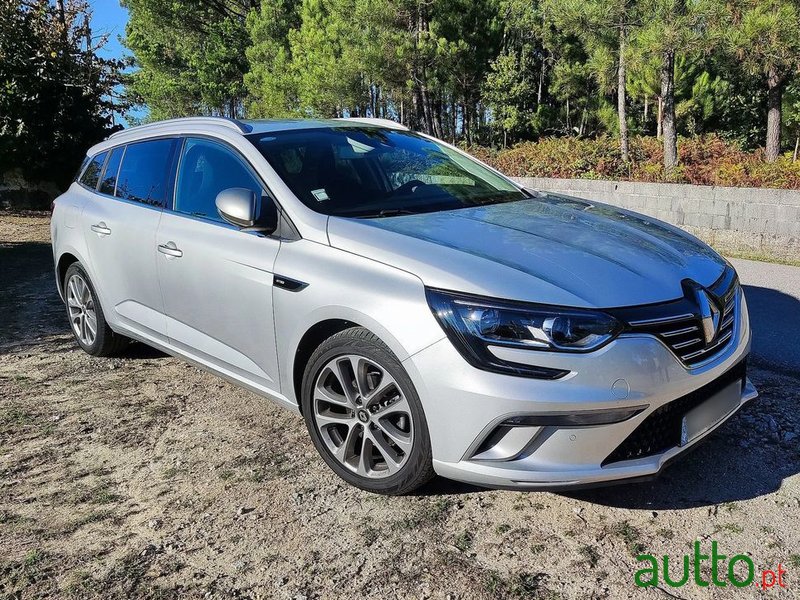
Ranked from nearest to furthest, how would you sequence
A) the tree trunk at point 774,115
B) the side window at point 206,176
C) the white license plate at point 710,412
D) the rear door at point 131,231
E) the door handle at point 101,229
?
the white license plate at point 710,412 → the side window at point 206,176 → the rear door at point 131,231 → the door handle at point 101,229 → the tree trunk at point 774,115

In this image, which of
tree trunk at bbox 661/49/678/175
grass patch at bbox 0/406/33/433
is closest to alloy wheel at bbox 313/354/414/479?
grass patch at bbox 0/406/33/433

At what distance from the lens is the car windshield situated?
3424mm

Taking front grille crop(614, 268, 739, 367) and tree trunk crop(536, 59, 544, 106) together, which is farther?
tree trunk crop(536, 59, 544, 106)

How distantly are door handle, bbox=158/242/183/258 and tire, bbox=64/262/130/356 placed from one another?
3.94ft

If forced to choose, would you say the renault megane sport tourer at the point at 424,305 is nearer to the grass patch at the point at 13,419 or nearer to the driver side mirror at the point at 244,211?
the driver side mirror at the point at 244,211

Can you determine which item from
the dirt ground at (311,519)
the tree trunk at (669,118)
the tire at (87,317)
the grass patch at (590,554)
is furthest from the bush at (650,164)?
the tire at (87,317)

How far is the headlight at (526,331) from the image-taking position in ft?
8.10

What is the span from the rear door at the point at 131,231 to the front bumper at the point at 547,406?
7.20ft

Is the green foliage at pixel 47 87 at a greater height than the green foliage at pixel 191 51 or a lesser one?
lesser

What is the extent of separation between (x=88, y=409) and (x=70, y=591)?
6.18 feet

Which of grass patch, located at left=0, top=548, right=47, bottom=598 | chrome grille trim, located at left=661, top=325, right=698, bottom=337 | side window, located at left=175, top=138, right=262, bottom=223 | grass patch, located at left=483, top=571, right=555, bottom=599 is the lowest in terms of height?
grass patch, located at left=483, top=571, right=555, bottom=599

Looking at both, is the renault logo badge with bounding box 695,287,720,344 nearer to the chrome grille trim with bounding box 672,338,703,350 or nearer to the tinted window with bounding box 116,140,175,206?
the chrome grille trim with bounding box 672,338,703,350

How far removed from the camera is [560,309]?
2.48 meters

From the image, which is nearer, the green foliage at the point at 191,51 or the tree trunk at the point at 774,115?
the tree trunk at the point at 774,115
